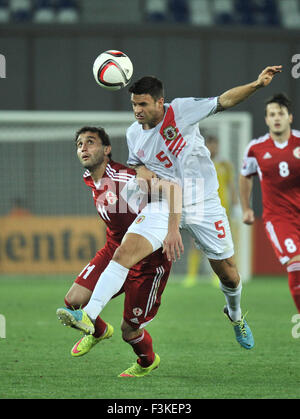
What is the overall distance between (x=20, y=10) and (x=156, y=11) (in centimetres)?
335

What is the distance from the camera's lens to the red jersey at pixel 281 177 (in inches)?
294

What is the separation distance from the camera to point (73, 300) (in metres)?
6.11

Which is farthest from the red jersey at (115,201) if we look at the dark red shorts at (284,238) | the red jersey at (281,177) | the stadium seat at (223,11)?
the stadium seat at (223,11)

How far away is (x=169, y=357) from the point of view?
22.6 feet

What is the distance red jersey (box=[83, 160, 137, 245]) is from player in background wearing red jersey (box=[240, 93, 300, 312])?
5.24 feet

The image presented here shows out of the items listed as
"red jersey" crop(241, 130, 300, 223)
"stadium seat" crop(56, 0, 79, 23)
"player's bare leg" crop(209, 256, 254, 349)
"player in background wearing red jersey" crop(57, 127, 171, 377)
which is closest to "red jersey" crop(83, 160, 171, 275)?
"player in background wearing red jersey" crop(57, 127, 171, 377)

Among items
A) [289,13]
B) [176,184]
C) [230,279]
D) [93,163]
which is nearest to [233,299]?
[230,279]

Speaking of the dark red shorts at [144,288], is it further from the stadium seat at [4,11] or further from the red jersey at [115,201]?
the stadium seat at [4,11]

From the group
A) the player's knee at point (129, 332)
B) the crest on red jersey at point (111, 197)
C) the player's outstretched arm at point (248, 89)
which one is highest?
the player's outstretched arm at point (248, 89)

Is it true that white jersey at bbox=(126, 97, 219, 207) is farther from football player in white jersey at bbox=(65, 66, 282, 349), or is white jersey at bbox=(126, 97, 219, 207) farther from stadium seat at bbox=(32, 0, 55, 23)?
stadium seat at bbox=(32, 0, 55, 23)

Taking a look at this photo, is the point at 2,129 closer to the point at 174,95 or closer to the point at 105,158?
the point at 174,95

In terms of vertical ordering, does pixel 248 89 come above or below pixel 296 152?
above

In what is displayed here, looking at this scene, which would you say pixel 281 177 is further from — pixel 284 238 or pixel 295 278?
pixel 295 278

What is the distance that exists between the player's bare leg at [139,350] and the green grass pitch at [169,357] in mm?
88
